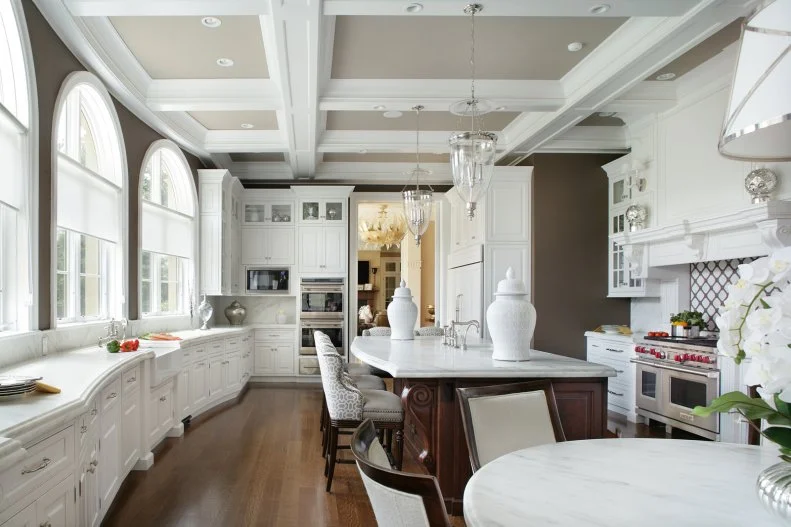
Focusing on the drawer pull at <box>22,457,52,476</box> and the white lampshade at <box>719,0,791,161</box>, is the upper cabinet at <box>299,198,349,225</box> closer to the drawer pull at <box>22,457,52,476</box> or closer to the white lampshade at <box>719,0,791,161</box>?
the drawer pull at <box>22,457,52,476</box>

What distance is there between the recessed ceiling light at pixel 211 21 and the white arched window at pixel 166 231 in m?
1.94

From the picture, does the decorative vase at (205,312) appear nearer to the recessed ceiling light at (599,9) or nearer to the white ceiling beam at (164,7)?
the white ceiling beam at (164,7)

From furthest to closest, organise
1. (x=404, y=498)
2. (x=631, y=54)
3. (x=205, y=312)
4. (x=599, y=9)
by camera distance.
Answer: (x=205, y=312)
(x=631, y=54)
(x=599, y=9)
(x=404, y=498)

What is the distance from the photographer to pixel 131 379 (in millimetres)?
3568

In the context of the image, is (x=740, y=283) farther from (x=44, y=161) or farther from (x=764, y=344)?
(x=44, y=161)

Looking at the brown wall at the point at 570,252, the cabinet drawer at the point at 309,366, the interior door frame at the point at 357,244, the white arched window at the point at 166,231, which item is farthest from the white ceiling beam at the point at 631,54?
the cabinet drawer at the point at 309,366

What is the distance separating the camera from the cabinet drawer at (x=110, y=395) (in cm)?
288

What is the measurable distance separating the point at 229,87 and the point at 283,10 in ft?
5.68

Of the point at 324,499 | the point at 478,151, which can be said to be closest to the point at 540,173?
the point at 478,151

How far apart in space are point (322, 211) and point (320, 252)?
0.58 m

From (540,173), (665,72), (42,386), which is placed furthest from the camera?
(540,173)

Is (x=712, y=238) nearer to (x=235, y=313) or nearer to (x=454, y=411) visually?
(x=454, y=411)

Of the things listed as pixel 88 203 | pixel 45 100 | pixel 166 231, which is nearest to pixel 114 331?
pixel 88 203

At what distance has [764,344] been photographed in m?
1.02
